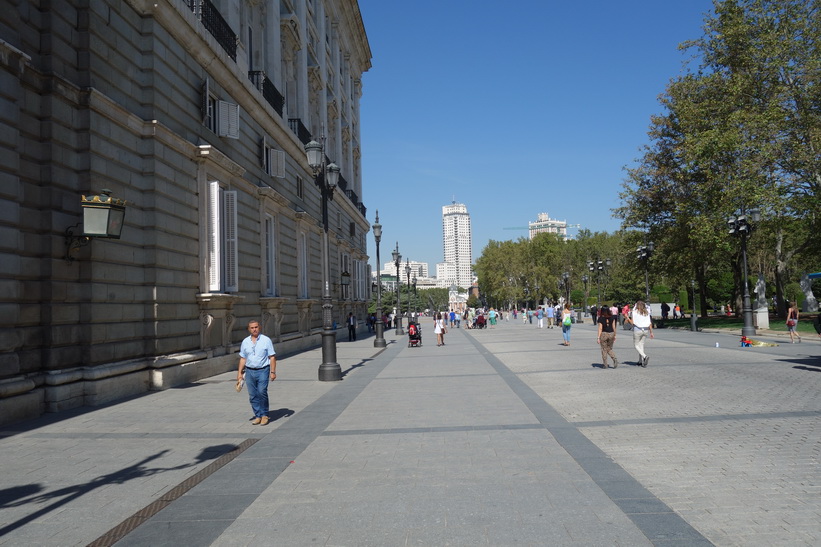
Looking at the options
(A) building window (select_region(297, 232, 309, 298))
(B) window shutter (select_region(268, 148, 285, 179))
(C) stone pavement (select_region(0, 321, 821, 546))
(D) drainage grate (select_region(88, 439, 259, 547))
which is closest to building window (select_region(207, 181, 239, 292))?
(C) stone pavement (select_region(0, 321, 821, 546))

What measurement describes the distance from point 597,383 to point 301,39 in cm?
2036

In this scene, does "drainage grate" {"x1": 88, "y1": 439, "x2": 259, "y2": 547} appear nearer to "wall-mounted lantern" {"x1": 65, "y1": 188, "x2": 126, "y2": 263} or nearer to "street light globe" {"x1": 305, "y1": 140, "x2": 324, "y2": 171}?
"wall-mounted lantern" {"x1": 65, "y1": 188, "x2": 126, "y2": 263}

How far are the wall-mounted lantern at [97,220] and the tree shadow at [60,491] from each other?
14.6 ft

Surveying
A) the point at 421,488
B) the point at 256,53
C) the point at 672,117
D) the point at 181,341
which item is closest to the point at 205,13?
the point at 256,53

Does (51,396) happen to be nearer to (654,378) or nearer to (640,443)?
(640,443)

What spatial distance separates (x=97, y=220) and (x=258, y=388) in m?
3.81

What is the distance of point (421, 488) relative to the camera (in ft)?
17.5

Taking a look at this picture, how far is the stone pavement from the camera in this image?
4.37 meters

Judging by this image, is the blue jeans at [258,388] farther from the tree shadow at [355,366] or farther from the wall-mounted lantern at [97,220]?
the tree shadow at [355,366]

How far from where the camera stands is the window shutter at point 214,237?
14.7m

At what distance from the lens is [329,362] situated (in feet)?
45.4

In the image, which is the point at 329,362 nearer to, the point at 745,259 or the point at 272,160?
the point at 272,160

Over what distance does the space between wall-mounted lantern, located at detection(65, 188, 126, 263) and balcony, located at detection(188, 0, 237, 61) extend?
735 cm

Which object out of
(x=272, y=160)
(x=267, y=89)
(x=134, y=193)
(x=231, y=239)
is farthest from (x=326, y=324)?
(x=267, y=89)
